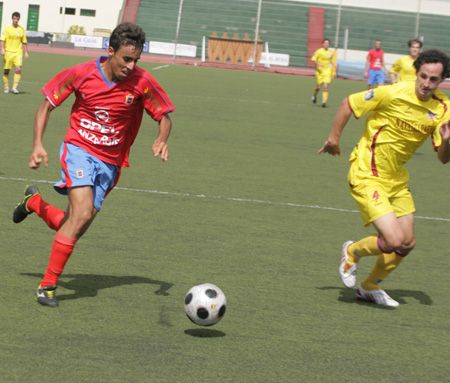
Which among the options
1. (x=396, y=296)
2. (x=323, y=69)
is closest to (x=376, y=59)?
Answer: (x=323, y=69)

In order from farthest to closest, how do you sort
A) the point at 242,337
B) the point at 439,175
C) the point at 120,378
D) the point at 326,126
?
the point at 326,126
the point at 439,175
the point at 242,337
the point at 120,378

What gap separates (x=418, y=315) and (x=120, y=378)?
2937 mm

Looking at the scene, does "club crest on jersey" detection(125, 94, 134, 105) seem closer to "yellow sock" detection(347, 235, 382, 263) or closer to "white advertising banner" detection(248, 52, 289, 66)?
"yellow sock" detection(347, 235, 382, 263)

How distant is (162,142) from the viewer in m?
7.58

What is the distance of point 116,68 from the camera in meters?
7.33

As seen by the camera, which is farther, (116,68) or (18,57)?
(18,57)

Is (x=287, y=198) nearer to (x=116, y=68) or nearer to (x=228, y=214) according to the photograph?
(x=228, y=214)

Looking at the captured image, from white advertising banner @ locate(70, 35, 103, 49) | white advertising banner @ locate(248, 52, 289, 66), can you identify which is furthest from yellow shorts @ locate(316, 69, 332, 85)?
white advertising banner @ locate(70, 35, 103, 49)

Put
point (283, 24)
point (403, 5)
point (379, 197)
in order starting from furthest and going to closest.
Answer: point (403, 5)
point (283, 24)
point (379, 197)

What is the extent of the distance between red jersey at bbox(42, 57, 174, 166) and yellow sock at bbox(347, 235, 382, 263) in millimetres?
1959

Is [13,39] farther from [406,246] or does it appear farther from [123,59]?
[406,246]

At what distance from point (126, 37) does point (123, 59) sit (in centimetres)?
17

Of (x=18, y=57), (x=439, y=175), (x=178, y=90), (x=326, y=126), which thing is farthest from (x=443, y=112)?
(x=178, y=90)

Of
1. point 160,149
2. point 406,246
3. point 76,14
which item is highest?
point 76,14
